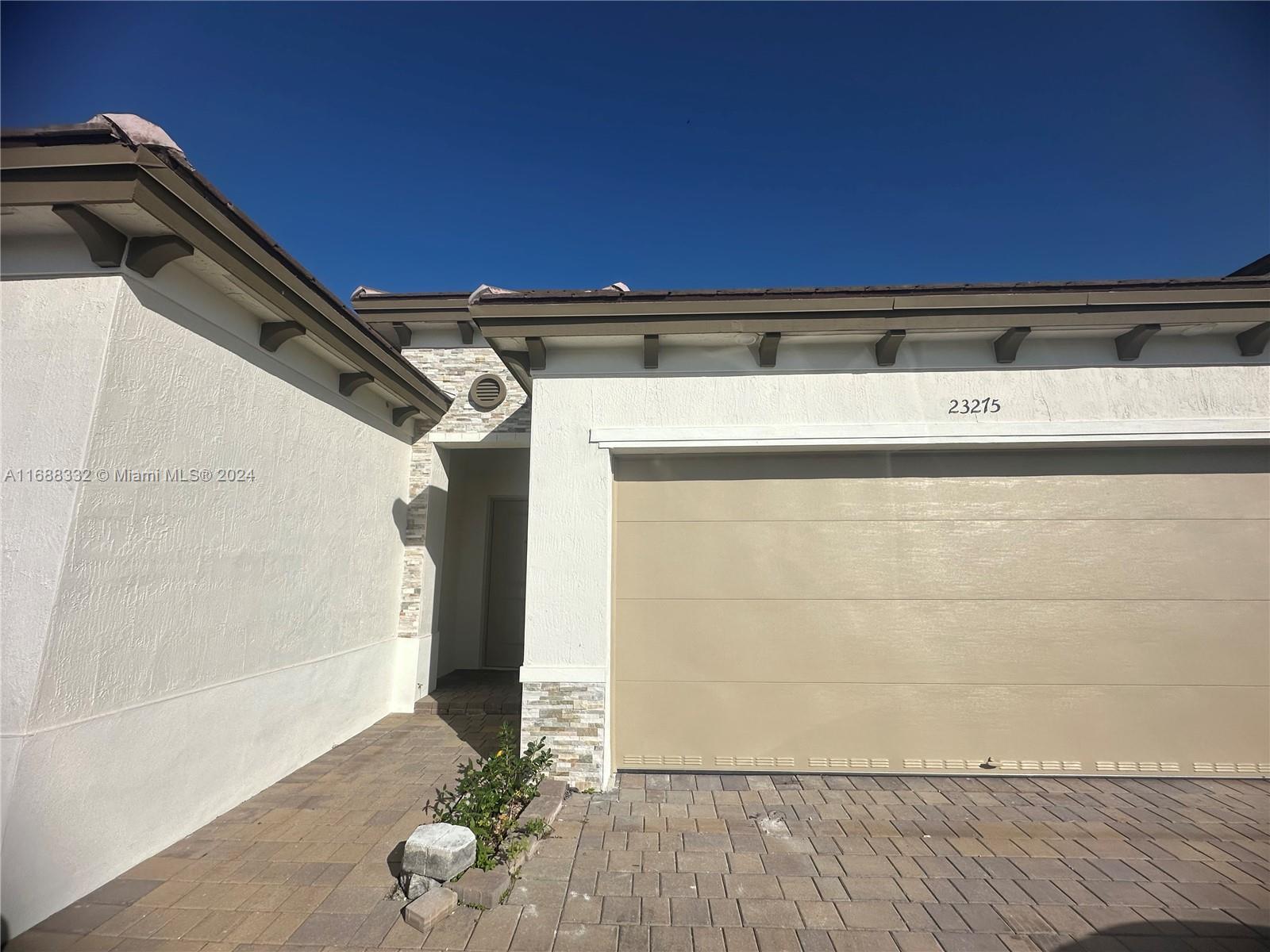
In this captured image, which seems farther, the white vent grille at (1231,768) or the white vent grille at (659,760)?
the white vent grille at (659,760)

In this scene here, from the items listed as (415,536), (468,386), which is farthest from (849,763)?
(468,386)

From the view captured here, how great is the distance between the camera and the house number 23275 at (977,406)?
461 centimetres

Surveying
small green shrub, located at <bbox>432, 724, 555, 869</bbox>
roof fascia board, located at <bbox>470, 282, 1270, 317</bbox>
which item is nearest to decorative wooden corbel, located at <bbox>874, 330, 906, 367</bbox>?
roof fascia board, located at <bbox>470, 282, 1270, 317</bbox>

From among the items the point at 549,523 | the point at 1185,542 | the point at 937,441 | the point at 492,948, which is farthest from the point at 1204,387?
the point at 492,948

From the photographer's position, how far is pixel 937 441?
15.1 ft

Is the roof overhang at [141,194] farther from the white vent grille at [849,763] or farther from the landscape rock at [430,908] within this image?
the white vent grille at [849,763]

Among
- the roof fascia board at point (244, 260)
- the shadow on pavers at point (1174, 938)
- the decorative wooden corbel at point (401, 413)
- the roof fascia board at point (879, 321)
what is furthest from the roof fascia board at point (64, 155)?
the shadow on pavers at point (1174, 938)

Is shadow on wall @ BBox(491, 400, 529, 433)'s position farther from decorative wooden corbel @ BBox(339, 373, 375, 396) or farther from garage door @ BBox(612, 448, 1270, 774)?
garage door @ BBox(612, 448, 1270, 774)

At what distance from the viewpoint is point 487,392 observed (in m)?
7.04

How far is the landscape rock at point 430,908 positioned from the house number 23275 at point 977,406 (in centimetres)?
491

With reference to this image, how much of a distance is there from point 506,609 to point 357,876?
490 cm

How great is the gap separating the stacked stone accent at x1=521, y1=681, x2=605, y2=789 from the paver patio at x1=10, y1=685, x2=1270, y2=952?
0.26m

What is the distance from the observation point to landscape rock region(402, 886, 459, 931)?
2686 mm

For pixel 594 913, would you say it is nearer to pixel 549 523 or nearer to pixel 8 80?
pixel 549 523
